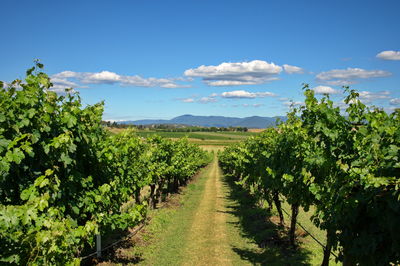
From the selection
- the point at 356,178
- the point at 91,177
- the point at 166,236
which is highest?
the point at 356,178

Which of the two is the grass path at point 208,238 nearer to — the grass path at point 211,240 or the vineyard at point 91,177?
the grass path at point 211,240

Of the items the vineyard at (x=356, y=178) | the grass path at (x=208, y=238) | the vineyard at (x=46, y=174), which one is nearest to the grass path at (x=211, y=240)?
the grass path at (x=208, y=238)

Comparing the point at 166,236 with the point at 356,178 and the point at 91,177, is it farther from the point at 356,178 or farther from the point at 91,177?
the point at 356,178

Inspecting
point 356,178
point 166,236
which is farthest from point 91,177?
point 166,236

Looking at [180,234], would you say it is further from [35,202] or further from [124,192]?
[35,202]

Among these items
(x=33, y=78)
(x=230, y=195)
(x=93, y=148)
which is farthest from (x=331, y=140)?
(x=230, y=195)

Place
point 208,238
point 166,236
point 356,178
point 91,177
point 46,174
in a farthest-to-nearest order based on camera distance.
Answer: point 166,236 → point 208,238 → point 91,177 → point 356,178 → point 46,174

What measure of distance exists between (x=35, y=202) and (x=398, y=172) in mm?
5080

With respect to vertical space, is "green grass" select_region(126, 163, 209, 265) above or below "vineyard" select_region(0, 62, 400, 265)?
below

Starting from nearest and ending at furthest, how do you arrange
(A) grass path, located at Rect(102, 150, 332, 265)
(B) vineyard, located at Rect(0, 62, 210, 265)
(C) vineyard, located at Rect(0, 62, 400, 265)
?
(B) vineyard, located at Rect(0, 62, 210, 265) → (C) vineyard, located at Rect(0, 62, 400, 265) → (A) grass path, located at Rect(102, 150, 332, 265)

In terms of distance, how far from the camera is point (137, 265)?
10398mm

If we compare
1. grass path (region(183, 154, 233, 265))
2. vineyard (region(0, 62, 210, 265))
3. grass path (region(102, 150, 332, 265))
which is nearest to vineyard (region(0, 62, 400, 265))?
vineyard (region(0, 62, 210, 265))

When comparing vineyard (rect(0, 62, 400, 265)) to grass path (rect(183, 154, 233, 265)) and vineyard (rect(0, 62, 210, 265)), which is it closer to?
vineyard (rect(0, 62, 210, 265))

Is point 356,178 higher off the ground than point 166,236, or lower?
higher
